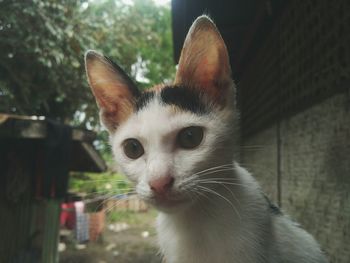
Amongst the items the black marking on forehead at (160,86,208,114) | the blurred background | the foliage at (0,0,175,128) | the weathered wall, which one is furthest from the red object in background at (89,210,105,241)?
the black marking on forehead at (160,86,208,114)

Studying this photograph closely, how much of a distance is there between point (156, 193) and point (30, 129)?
138cm

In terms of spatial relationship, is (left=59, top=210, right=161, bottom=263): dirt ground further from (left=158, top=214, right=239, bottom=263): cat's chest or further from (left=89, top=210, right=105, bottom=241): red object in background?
(left=158, top=214, right=239, bottom=263): cat's chest

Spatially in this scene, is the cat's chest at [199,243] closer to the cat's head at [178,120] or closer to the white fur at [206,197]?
the white fur at [206,197]

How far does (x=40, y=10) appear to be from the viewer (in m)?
2.11

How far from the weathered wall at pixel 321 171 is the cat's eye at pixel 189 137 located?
165 millimetres

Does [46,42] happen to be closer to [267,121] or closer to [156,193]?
[267,121]

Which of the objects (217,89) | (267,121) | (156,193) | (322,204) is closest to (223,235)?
(156,193)

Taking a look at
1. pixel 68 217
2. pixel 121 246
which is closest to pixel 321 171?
pixel 121 246

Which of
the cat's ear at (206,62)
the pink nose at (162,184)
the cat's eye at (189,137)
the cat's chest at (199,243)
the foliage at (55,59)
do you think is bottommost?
the cat's chest at (199,243)

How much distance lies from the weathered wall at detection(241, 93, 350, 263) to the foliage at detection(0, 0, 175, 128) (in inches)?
23.7

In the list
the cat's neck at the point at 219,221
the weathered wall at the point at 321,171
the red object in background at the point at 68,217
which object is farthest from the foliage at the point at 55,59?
the red object in background at the point at 68,217

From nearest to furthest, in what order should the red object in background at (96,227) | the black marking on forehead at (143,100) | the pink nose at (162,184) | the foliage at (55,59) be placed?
1. the pink nose at (162,184)
2. the black marking on forehead at (143,100)
3. the foliage at (55,59)
4. the red object in background at (96,227)

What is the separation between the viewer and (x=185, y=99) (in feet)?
3.28

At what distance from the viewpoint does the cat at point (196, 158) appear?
0.88 metres
